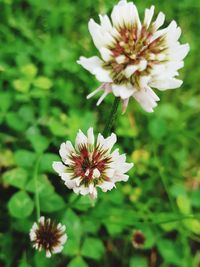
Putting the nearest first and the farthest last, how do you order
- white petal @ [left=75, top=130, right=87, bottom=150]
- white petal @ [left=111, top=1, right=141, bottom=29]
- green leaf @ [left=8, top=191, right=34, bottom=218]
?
white petal @ [left=111, top=1, right=141, bottom=29] → white petal @ [left=75, top=130, right=87, bottom=150] → green leaf @ [left=8, top=191, right=34, bottom=218]

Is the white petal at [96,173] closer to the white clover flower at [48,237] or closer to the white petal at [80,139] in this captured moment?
the white petal at [80,139]

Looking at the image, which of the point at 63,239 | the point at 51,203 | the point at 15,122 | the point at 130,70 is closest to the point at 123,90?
the point at 130,70

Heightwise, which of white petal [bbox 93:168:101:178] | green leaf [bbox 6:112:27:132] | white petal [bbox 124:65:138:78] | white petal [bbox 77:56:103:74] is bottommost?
white petal [bbox 93:168:101:178]

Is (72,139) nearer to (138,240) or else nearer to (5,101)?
(5,101)

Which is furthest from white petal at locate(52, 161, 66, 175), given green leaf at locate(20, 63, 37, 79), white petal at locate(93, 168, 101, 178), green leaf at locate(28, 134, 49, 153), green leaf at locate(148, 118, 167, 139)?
green leaf at locate(148, 118, 167, 139)

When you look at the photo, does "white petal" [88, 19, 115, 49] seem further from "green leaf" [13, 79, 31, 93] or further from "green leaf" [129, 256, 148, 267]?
"green leaf" [129, 256, 148, 267]

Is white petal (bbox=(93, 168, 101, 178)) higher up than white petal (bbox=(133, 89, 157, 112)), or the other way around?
white petal (bbox=(133, 89, 157, 112))

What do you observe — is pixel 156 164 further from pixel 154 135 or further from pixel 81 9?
pixel 81 9
